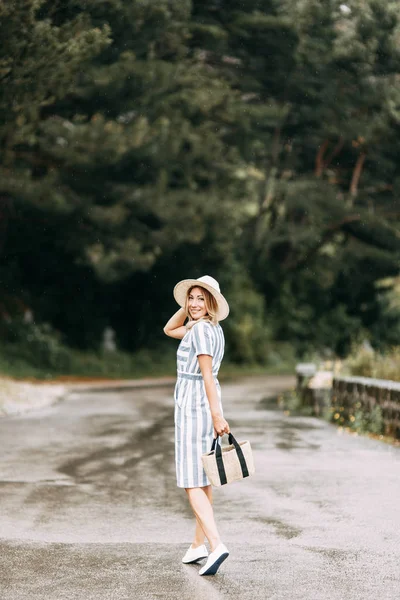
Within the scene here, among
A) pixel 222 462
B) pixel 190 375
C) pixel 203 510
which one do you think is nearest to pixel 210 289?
pixel 190 375

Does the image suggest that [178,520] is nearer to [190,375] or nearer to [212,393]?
[190,375]

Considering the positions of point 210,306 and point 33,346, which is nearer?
point 210,306

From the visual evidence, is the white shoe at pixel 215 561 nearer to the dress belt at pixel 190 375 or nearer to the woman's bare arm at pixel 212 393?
the woman's bare arm at pixel 212 393

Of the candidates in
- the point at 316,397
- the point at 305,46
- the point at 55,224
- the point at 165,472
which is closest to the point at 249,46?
the point at 305,46

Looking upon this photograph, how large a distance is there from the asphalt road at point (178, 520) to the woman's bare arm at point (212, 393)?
92 cm

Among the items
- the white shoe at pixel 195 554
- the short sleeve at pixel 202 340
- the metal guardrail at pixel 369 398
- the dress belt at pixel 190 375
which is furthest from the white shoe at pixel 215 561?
the metal guardrail at pixel 369 398

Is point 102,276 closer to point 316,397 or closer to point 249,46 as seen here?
point 249,46

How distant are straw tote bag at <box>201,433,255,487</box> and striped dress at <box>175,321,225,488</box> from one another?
0.48ft

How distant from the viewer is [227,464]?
7129 mm

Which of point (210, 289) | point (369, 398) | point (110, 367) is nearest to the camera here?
point (210, 289)

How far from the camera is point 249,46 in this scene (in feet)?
137

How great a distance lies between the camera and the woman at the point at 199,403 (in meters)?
7.19

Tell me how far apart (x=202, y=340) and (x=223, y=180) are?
3297cm

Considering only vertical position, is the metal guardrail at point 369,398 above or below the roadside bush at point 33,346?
above
